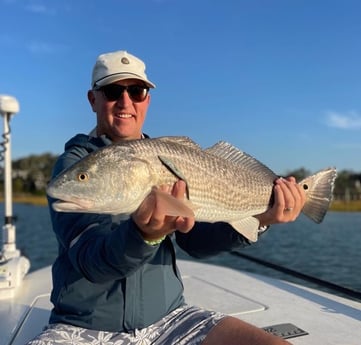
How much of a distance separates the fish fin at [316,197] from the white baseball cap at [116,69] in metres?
1.25

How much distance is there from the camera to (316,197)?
3160 millimetres

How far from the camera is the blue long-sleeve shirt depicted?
2326 millimetres

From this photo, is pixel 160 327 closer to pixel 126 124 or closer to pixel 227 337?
pixel 227 337

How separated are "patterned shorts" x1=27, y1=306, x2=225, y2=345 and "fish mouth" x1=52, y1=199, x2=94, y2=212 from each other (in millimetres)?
840

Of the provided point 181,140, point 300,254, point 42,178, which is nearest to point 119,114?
point 181,140

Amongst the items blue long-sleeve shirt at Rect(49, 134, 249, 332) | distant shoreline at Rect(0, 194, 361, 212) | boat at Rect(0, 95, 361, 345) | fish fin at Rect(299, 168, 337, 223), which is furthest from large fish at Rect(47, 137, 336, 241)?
distant shoreline at Rect(0, 194, 361, 212)

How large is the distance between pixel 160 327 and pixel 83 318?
1.63ft

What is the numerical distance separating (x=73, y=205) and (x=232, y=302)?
286cm

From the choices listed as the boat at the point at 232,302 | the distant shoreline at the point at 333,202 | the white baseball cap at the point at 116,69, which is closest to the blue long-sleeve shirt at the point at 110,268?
the white baseball cap at the point at 116,69

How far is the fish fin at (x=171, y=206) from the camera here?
2162 millimetres

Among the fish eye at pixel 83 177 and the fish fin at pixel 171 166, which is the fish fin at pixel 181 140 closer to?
the fish fin at pixel 171 166

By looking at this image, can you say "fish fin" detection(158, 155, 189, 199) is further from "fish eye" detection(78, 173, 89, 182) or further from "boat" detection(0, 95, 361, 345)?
"boat" detection(0, 95, 361, 345)

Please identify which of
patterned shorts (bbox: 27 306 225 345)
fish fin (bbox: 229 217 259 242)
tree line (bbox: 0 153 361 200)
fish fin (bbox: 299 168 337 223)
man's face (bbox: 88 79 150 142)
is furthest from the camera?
tree line (bbox: 0 153 361 200)

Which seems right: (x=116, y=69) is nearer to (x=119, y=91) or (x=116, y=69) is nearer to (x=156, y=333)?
(x=119, y=91)
